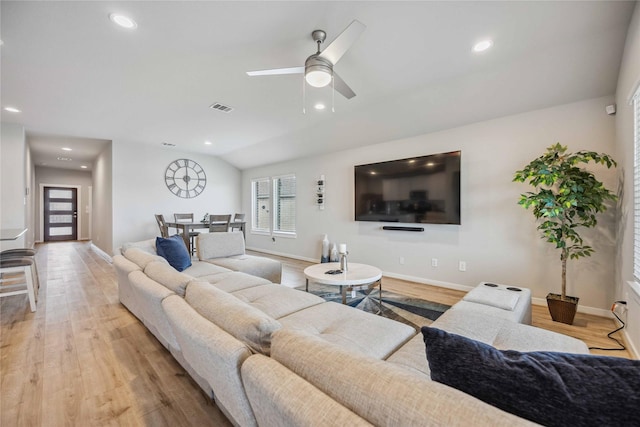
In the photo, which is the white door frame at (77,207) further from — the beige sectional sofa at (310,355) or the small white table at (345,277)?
the small white table at (345,277)

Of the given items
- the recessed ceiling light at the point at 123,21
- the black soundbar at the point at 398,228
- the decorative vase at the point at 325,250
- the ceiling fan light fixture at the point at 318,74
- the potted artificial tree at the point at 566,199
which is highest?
the recessed ceiling light at the point at 123,21

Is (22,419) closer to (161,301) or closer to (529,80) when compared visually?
(161,301)

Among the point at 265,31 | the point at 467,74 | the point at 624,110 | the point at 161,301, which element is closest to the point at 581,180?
the point at 624,110

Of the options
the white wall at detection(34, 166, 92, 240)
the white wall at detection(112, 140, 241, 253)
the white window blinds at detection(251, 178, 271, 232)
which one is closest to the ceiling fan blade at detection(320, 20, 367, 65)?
the white window blinds at detection(251, 178, 271, 232)

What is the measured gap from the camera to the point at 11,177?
4309 millimetres

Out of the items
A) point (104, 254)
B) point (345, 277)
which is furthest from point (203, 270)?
point (104, 254)

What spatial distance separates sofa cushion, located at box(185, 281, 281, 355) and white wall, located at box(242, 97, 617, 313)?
3.31 meters

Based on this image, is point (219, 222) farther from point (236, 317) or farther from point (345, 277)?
point (236, 317)

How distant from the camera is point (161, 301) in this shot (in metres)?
1.59

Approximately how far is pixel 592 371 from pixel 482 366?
0.22 metres

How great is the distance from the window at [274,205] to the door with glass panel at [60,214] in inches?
293

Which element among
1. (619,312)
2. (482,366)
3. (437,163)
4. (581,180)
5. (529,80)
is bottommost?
(619,312)

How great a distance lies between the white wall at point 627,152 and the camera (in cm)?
202

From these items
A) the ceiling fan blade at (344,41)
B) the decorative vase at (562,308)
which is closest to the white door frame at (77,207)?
the ceiling fan blade at (344,41)
